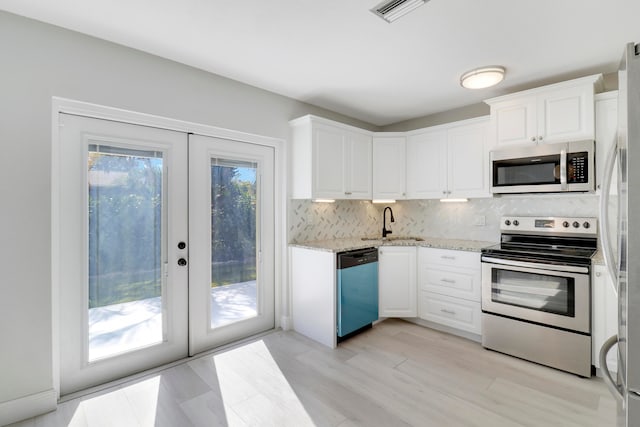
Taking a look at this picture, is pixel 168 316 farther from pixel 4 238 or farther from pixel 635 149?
pixel 635 149

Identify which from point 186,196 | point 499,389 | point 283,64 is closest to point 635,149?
point 499,389

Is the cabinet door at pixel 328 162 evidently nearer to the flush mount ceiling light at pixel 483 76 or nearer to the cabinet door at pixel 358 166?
the cabinet door at pixel 358 166

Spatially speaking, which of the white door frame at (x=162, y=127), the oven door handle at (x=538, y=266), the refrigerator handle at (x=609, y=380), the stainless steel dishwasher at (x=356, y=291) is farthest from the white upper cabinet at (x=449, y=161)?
the refrigerator handle at (x=609, y=380)

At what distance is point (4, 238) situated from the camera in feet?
6.25

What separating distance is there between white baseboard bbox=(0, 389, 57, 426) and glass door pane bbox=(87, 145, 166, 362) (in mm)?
342

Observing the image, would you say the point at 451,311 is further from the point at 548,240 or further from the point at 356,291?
the point at 548,240

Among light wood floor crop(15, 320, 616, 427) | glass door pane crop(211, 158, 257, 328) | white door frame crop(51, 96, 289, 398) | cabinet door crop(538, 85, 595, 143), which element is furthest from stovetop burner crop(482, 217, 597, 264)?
glass door pane crop(211, 158, 257, 328)

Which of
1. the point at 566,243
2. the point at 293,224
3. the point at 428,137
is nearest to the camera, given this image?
the point at 566,243

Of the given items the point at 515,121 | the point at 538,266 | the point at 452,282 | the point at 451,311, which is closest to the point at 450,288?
the point at 452,282

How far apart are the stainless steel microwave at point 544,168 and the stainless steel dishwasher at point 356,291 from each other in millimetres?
1520

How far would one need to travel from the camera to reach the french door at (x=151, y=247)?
224cm

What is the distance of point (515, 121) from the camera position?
9.87ft

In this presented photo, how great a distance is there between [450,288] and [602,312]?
120 centimetres

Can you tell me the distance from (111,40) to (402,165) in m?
3.22
